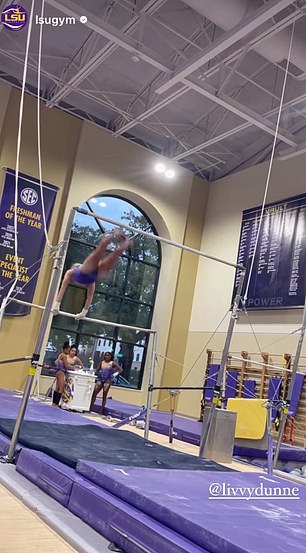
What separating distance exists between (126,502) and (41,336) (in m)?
1.60

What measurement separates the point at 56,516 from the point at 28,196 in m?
7.64

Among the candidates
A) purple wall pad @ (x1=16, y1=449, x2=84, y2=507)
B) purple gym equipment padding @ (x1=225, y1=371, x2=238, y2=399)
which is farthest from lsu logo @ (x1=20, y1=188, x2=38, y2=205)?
purple wall pad @ (x1=16, y1=449, x2=84, y2=507)

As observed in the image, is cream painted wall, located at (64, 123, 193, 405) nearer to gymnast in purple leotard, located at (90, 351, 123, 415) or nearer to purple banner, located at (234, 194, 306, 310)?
purple banner, located at (234, 194, 306, 310)

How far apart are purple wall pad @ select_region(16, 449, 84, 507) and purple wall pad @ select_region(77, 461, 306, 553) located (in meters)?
0.11

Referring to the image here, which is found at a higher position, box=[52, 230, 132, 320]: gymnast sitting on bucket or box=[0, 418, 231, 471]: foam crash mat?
box=[52, 230, 132, 320]: gymnast sitting on bucket

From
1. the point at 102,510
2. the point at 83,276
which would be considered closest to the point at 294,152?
the point at 83,276

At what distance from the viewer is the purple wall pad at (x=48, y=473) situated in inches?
111

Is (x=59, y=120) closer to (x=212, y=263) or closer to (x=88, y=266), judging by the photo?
(x=212, y=263)

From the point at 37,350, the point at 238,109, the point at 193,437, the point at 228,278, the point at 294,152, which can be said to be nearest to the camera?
the point at 37,350

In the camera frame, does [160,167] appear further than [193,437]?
Yes

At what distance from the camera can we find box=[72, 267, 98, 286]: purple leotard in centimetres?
516

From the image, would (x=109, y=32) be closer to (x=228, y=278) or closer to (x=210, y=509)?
(x=228, y=278)

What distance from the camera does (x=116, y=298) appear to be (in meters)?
10.9

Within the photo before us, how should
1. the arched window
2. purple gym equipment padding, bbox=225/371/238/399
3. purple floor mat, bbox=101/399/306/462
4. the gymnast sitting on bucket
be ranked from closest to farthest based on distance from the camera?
the gymnast sitting on bucket < purple floor mat, bbox=101/399/306/462 < purple gym equipment padding, bbox=225/371/238/399 < the arched window
